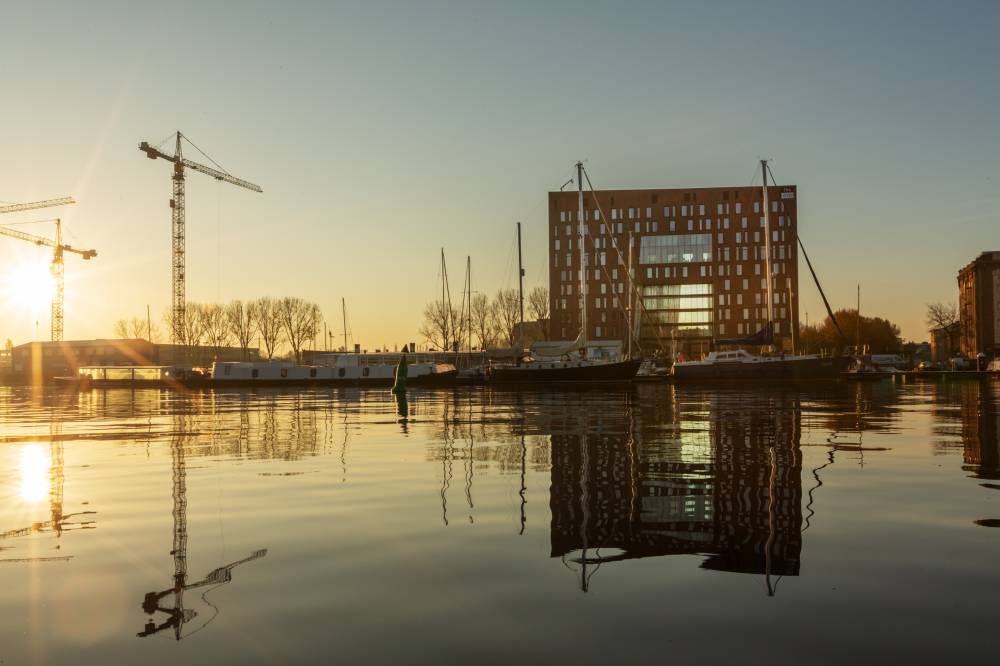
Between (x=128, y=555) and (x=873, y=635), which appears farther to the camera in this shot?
(x=128, y=555)

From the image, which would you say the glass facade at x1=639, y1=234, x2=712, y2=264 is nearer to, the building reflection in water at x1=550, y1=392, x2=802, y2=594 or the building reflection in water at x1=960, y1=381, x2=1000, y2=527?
the building reflection in water at x1=960, y1=381, x2=1000, y2=527

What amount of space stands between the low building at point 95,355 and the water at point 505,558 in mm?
156971

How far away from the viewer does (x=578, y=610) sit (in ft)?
19.1

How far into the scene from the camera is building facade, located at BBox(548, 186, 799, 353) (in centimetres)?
17288

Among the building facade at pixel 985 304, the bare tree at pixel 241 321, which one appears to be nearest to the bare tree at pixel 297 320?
the bare tree at pixel 241 321

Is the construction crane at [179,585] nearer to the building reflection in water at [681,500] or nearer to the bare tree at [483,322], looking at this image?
the building reflection in water at [681,500]

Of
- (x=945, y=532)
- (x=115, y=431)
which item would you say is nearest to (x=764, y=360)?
(x=115, y=431)

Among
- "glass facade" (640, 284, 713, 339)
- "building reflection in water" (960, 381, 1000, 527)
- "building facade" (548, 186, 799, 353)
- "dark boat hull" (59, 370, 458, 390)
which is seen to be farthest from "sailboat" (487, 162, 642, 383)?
"glass facade" (640, 284, 713, 339)

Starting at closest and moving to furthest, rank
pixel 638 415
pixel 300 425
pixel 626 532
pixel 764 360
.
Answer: pixel 626 532, pixel 300 425, pixel 638 415, pixel 764 360

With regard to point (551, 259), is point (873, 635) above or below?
below

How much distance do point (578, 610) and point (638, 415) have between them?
25.3 m

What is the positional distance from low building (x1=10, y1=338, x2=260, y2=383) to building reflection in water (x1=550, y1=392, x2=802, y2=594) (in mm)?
154640

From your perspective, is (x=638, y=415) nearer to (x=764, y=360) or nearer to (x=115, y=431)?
(x=115, y=431)

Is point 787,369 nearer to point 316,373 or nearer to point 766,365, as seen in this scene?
point 766,365
